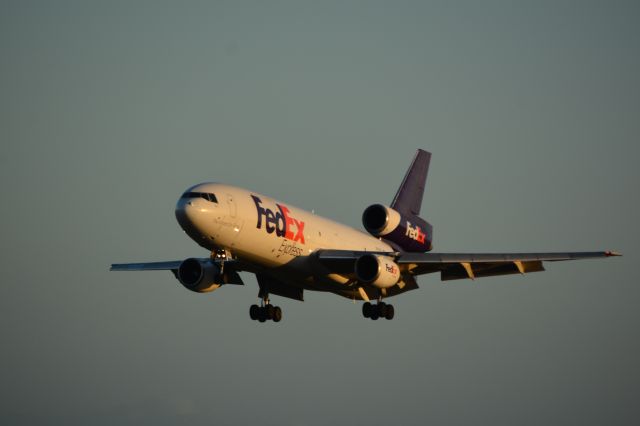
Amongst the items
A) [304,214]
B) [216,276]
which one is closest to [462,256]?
[304,214]

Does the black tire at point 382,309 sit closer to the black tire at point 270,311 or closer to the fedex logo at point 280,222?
the black tire at point 270,311

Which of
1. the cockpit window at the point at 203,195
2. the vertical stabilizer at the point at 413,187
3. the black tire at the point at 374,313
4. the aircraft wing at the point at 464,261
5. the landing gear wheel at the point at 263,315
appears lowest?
the landing gear wheel at the point at 263,315

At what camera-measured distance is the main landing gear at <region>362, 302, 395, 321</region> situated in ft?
196

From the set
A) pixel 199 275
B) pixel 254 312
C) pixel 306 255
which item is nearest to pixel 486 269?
pixel 306 255

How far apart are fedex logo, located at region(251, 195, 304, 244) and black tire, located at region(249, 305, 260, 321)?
6.33 meters

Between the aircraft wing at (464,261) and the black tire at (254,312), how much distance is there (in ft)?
19.0

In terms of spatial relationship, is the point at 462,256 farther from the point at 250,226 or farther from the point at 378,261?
the point at 250,226

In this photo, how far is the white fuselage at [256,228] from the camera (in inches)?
2002

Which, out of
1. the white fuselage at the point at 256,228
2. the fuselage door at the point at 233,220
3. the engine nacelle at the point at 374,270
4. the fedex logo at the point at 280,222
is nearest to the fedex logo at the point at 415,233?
the white fuselage at the point at 256,228

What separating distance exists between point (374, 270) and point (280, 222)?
5.20 metres

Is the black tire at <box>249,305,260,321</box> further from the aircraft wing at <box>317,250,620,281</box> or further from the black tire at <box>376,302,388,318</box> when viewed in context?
the black tire at <box>376,302,388,318</box>

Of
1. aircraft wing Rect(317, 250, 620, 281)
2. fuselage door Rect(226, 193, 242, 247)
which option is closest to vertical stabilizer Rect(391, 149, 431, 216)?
aircraft wing Rect(317, 250, 620, 281)

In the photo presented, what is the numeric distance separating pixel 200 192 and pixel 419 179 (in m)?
20.7

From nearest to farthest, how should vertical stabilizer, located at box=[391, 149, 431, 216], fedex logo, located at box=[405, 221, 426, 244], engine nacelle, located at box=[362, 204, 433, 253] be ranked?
engine nacelle, located at box=[362, 204, 433, 253] < fedex logo, located at box=[405, 221, 426, 244] < vertical stabilizer, located at box=[391, 149, 431, 216]
